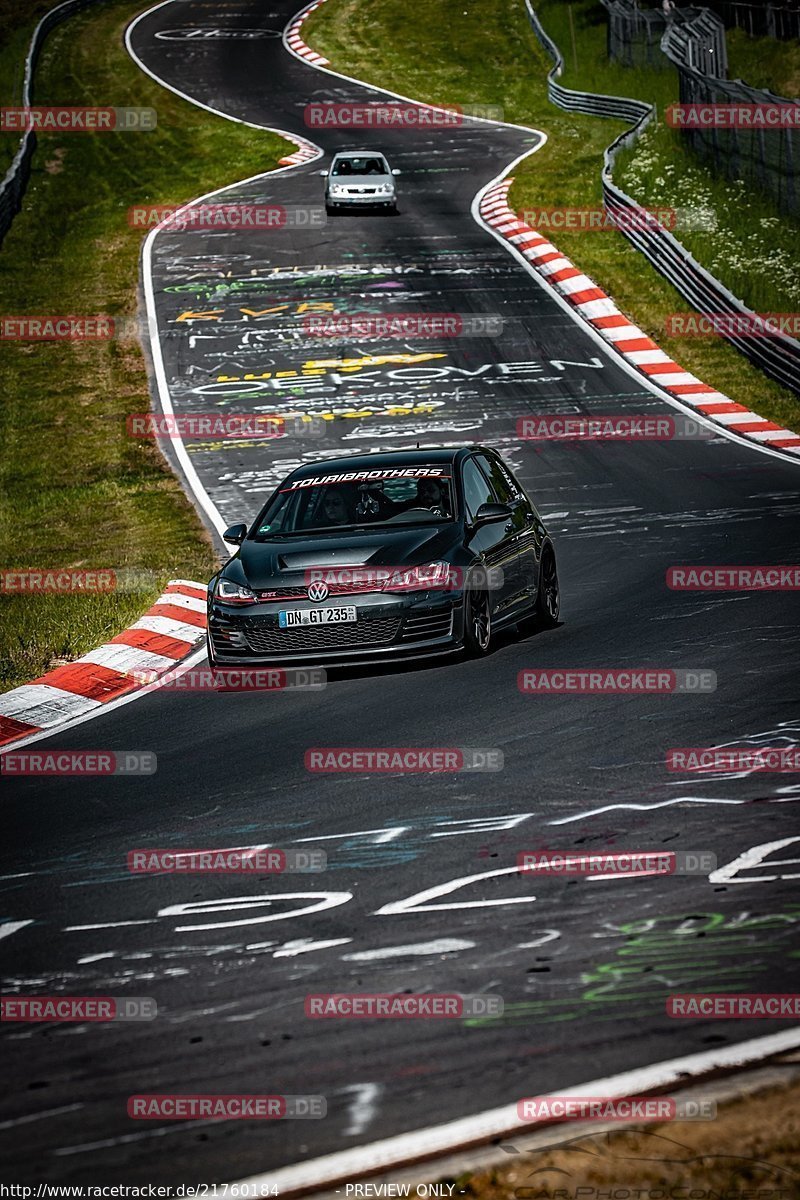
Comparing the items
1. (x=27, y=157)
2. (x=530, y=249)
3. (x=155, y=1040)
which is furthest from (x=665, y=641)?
(x=27, y=157)

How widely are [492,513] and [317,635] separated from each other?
1.79 metres

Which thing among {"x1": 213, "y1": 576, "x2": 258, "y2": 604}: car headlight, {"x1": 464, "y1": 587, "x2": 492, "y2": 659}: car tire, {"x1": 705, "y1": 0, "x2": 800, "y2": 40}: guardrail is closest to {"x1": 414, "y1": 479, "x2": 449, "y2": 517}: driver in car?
{"x1": 464, "y1": 587, "x2": 492, "y2": 659}: car tire

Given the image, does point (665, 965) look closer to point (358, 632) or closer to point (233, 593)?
point (358, 632)

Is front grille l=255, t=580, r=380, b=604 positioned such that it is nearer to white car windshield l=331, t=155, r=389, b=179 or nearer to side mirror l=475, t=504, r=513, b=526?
side mirror l=475, t=504, r=513, b=526

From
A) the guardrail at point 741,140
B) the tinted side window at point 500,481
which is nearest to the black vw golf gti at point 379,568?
the tinted side window at point 500,481

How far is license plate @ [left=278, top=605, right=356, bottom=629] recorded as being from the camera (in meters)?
11.1

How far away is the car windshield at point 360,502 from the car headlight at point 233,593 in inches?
29.4

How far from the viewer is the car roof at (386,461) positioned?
499 inches

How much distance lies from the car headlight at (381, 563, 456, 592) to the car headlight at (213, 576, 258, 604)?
35.2 inches

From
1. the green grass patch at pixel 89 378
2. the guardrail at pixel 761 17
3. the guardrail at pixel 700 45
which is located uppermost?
the guardrail at pixel 761 17

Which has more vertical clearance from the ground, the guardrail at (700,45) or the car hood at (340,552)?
the guardrail at (700,45)

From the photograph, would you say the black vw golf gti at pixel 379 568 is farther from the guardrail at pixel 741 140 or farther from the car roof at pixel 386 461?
the guardrail at pixel 741 140

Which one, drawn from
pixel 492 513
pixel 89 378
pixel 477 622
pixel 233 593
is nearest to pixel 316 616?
pixel 233 593

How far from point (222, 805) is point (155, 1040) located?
2.93m
